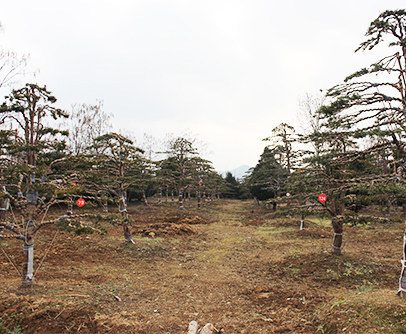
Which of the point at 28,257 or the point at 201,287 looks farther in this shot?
the point at 201,287

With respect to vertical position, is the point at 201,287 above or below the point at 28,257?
below

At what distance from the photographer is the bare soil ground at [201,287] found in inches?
168

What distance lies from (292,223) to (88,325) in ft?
52.5

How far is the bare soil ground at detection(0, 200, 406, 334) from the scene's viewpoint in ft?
14.0

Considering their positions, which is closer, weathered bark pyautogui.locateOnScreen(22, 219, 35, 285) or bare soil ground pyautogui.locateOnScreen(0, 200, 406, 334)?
bare soil ground pyautogui.locateOnScreen(0, 200, 406, 334)

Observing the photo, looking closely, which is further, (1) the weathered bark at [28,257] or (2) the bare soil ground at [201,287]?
(1) the weathered bark at [28,257]

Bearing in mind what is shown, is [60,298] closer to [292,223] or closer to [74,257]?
[74,257]

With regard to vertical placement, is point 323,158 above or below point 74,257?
above

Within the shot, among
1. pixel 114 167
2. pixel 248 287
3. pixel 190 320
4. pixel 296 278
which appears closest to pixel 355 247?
pixel 296 278

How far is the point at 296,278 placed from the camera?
7.14m

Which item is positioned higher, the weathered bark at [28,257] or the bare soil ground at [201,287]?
the weathered bark at [28,257]

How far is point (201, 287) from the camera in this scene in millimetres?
6859

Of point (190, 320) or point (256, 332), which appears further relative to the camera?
point (190, 320)

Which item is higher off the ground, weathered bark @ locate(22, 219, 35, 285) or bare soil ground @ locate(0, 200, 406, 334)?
weathered bark @ locate(22, 219, 35, 285)
